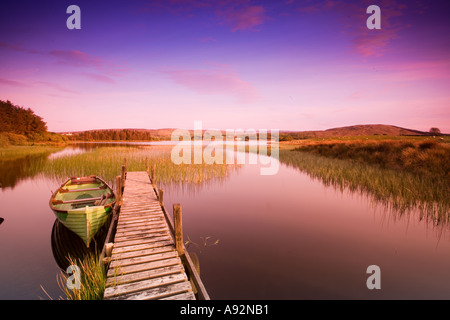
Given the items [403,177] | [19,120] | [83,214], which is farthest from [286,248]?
[19,120]

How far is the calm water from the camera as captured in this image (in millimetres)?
6070

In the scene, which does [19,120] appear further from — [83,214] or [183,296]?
[183,296]

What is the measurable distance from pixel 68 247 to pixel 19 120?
81966mm

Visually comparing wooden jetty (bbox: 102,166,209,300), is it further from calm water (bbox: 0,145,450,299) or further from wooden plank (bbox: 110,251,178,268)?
calm water (bbox: 0,145,450,299)

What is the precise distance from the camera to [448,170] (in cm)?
1478

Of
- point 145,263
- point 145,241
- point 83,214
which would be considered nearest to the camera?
point 145,263

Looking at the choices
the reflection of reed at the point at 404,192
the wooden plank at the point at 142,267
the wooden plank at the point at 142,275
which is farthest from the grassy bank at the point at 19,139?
the reflection of reed at the point at 404,192

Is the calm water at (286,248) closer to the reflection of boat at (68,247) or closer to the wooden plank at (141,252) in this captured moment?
the reflection of boat at (68,247)

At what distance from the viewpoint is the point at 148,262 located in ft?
17.9

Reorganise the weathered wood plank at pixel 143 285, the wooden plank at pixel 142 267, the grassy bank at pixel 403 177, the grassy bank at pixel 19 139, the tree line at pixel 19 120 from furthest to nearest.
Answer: the tree line at pixel 19 120, the grassy bank at pixel 19 139, the grassy bank at pixel 403 177, the wooden plank at pixel 142 267, the weathered wood plank at pixel 143 285

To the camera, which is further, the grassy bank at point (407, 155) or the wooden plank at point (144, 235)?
the grassy bank at point (407, 155)

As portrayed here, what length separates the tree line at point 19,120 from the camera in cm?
5879

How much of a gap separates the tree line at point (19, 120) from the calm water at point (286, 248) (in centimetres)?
6640

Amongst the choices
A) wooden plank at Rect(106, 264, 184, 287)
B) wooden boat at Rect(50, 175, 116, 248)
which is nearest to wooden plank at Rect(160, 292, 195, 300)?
wooden plank at Rect(106, 264, 184, 287)
